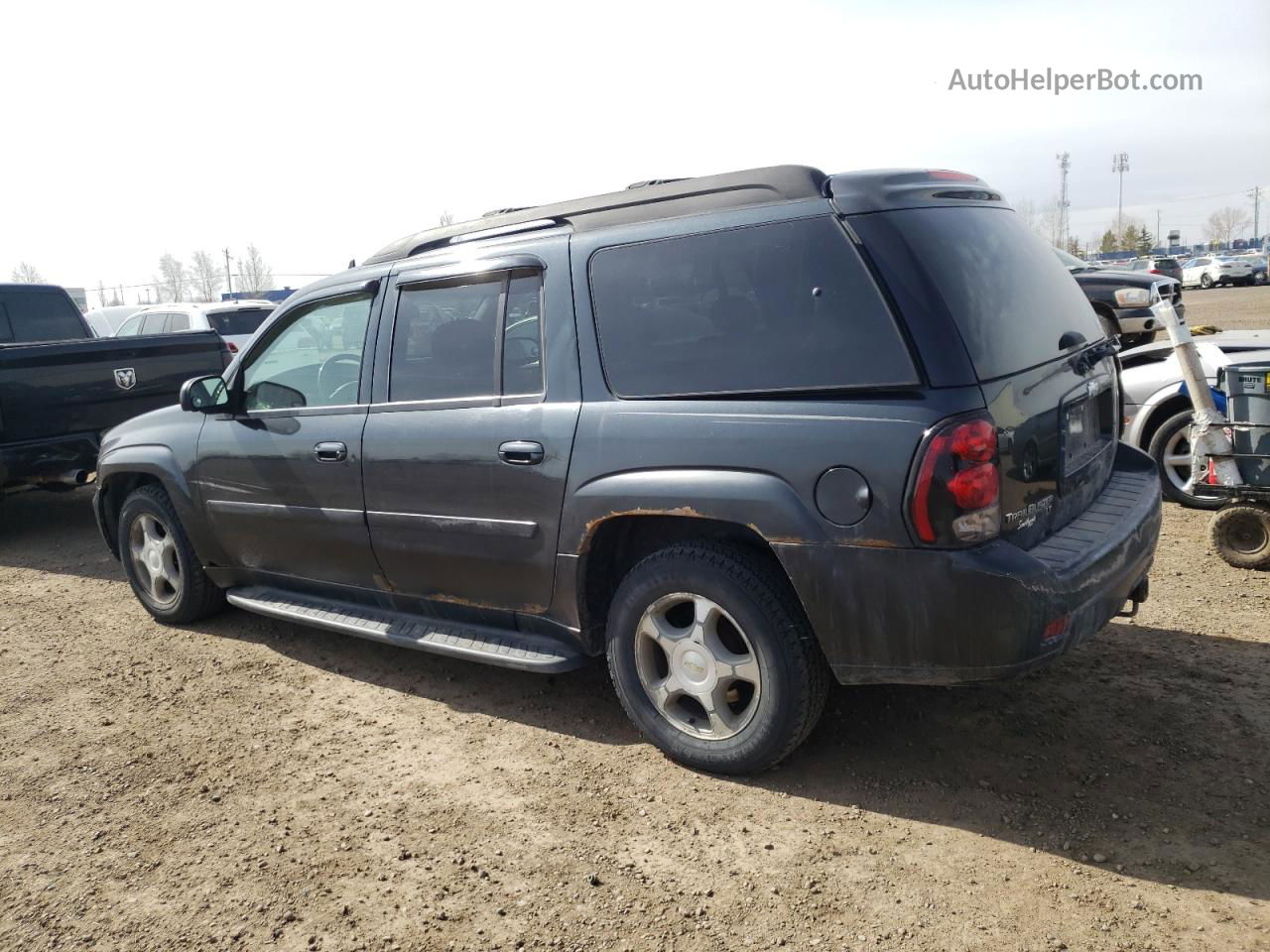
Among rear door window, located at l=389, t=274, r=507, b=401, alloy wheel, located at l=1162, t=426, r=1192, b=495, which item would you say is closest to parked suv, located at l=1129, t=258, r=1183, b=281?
alloy wheel, located at l=1162, t=426, r=1192, b=495

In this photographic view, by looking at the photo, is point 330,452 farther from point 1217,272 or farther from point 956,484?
point 1217,272

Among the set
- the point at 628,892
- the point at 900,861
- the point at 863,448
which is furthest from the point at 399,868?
the point at 863,448

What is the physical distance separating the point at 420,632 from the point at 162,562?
6.94 feet

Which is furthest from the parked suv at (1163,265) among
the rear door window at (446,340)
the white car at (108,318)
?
the rear door window at (446,340)

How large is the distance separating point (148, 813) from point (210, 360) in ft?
19.2

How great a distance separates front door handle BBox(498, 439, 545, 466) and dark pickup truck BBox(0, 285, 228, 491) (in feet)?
17.4

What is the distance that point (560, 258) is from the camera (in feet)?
12.4

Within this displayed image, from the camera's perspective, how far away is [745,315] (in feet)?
10.8

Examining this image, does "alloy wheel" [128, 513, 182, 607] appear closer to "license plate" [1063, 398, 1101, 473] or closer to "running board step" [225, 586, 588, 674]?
"running board step" [225, 586, 588, 674]

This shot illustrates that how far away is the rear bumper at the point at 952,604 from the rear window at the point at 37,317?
9766mm

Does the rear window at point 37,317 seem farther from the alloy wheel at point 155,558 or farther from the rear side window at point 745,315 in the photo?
the rear side window at point 745,315

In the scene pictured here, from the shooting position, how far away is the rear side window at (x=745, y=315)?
3.07m

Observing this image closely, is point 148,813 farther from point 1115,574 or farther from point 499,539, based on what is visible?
point 1115,574

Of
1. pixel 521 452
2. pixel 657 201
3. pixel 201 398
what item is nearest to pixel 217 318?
pixel 201 398
